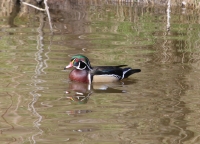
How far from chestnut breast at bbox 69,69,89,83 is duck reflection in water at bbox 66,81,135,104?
81mm

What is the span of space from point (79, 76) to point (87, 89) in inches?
18.9

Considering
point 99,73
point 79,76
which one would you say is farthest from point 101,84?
point 79,76

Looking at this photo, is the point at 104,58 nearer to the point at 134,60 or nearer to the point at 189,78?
the point at 134,60

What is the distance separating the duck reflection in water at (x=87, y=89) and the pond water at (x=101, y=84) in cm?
1

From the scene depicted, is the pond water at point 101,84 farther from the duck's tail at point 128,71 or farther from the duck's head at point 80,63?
the duck's head at point 80,63

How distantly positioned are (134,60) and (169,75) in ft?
4.38

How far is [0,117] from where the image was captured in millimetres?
8242

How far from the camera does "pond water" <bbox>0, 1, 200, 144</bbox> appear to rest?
25.4 feet

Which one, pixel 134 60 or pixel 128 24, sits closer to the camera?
pixel 134 60

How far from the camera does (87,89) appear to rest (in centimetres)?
1034

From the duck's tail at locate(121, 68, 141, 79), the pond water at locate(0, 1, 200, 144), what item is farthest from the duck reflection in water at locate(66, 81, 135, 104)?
the duck's tail at locate(121, 68, 141, 79)

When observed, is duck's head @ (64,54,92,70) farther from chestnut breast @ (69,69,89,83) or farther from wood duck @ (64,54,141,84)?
chestnut breast @ (69,69,89,83)

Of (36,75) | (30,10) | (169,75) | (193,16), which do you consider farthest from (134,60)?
(30,10)

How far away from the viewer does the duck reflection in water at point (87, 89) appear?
9595mm
